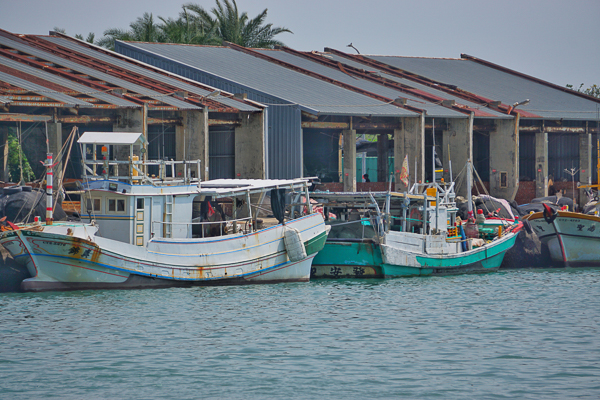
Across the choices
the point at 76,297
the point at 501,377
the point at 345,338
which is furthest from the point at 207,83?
the point at 501,377

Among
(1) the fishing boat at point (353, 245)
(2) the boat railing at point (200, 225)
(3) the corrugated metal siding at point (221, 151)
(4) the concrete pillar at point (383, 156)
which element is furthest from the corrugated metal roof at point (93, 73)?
(4) the concrete pillar at point (383, 156)

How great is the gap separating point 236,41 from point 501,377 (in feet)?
129

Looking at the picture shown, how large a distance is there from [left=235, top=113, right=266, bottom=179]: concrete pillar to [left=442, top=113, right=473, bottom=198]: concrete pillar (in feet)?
31.7

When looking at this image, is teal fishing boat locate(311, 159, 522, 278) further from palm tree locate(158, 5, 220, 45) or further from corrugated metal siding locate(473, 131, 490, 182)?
palm tree locate(158, 5, 220, 45)

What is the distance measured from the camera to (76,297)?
65.9 feet

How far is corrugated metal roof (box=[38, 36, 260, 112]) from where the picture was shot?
1309 inches

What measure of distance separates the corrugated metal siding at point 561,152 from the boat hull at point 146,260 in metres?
26.0

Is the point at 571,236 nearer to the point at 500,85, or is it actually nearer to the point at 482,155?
the point at 482,155

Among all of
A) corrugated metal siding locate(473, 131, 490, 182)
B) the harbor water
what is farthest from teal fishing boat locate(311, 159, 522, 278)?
corrugated metal siding locate(473, 131, 490, 182)

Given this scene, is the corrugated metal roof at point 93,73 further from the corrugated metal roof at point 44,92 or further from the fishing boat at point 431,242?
the fishing boat at point 431,242

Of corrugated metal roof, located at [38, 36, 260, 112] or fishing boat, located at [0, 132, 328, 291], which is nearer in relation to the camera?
fishing boat, located at [0, 132, 328, 291]

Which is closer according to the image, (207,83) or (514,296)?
(514,296)

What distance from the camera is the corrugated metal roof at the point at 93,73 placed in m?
31.2

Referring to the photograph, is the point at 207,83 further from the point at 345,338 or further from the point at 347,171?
the point at 345,338
